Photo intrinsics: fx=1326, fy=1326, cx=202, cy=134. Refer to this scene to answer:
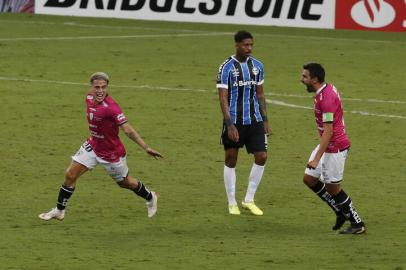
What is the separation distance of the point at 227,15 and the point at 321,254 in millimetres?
28060

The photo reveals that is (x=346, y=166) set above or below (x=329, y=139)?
below

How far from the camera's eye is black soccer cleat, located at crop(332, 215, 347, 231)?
1620 centimetres

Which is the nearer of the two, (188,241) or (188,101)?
(188,241)

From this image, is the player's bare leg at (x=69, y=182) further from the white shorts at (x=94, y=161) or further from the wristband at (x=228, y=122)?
the wristband at (x=228, y=122)

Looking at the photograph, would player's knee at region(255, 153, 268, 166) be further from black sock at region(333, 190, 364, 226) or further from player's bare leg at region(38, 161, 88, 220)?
player's bare leg at region(38, 161, 88, 220)

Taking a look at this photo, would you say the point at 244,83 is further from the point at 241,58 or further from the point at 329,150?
the point at 329,150

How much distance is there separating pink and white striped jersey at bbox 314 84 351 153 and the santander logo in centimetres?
2468

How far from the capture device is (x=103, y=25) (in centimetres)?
4281

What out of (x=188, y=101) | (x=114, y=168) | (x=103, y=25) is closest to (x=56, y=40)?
(x=103, y=25)

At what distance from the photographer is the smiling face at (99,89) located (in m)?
16.0

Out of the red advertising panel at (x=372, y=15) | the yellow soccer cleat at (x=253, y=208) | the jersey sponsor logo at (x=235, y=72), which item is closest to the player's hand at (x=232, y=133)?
the jersey sponsor logo at (x=235, y=72)

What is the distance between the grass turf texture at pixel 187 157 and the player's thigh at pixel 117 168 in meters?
0.65

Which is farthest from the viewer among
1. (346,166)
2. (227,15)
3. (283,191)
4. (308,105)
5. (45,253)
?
(227,15)

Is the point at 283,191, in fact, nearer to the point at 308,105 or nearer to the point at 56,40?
the point at 308,105
